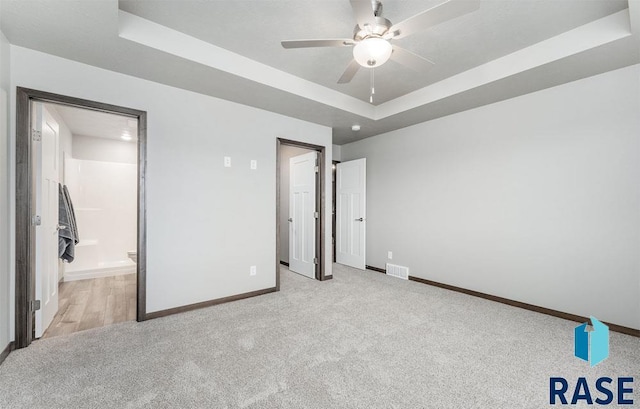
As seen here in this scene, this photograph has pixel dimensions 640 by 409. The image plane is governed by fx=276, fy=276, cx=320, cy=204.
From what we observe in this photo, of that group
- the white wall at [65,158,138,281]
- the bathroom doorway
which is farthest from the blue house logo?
the white wall at [65,158,138,281]

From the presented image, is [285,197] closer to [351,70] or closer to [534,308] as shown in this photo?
[351,70]

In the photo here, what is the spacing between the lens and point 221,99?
3.18 m

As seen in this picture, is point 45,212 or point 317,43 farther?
point 45,212

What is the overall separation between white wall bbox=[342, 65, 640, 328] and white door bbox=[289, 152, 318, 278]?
4.61 ft

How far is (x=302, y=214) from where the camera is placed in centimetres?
452

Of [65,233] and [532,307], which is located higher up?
[65,233]

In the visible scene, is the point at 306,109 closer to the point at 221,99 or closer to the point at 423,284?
the point at 221,99

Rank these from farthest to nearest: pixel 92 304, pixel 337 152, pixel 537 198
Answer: pixel 337 152
pixel 92 304
pixel 537 198

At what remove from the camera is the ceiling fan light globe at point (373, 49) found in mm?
1726

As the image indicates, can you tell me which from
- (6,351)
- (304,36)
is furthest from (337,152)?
(6,351)

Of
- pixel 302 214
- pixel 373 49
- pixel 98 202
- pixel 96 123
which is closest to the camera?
pixel 373 49

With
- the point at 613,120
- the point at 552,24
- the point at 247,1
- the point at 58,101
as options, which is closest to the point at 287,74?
the point at 247,1

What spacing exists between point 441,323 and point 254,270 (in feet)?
7.09

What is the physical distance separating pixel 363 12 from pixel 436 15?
1.35 ft
